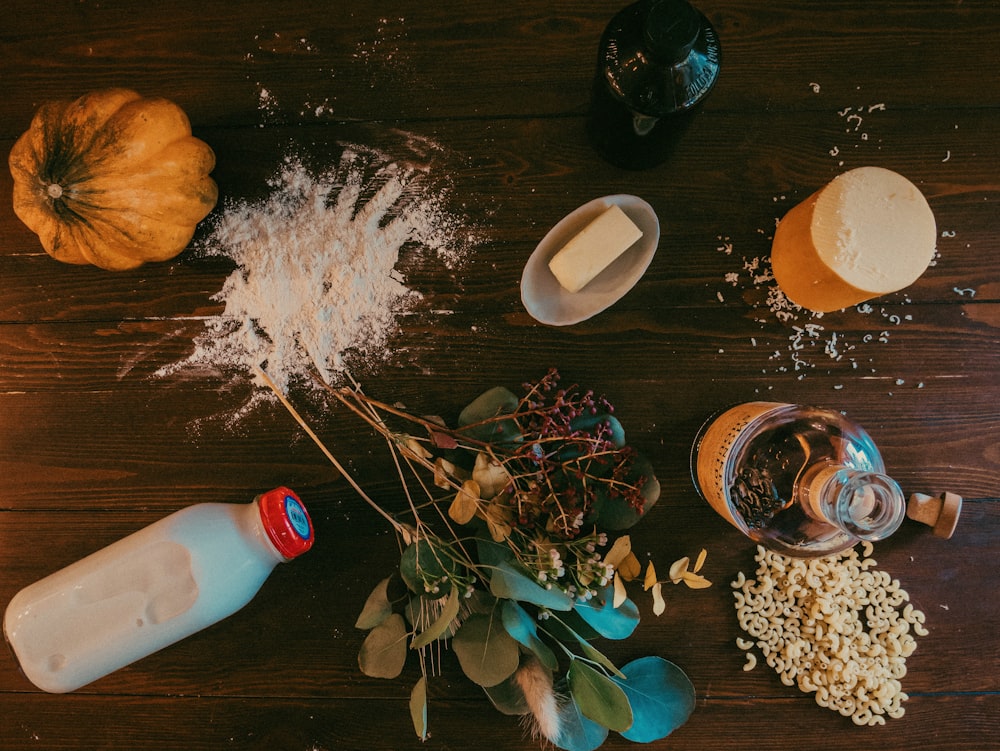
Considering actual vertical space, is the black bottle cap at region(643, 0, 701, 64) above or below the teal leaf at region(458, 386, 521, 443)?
above

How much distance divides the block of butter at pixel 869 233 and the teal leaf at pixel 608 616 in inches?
18.4

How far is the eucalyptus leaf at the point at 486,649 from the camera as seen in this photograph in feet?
2.62

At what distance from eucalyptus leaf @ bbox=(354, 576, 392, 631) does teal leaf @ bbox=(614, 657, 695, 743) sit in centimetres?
32

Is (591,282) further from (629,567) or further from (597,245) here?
(629,567)

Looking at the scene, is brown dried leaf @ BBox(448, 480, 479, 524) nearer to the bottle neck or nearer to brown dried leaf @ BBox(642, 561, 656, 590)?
brown dried leaf @ BBox(642, 561, 656, 590)

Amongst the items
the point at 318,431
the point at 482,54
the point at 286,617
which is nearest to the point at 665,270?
the point at 482,54

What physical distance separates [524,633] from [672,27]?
670mm

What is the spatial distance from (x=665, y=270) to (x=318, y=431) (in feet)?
1.70

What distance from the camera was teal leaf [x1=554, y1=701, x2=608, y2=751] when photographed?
0.83m

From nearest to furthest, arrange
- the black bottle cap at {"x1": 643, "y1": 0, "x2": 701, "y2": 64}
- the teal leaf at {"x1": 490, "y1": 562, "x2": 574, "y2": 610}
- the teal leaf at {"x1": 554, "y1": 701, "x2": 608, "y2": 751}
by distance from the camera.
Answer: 1. the black bottle cap at {"x1": 643, "y1": 0, "x2": 701, "y2": 64}
2. the teal leaf at {"x1": 490, "y1": 562, "x2": 574, "y2": 610}
3. the teal leaf at {"x1": 554, "y1": 701, "x2": 608, "y2": 751}

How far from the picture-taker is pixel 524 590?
736 mm

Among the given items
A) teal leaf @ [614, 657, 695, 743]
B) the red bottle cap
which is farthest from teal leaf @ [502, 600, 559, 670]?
the red bottle cap

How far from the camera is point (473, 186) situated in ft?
2.98

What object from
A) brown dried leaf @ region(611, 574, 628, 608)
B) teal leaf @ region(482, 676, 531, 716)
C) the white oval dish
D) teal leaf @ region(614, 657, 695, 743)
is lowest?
teal leaf @ region(614, 657, 695, 743)
